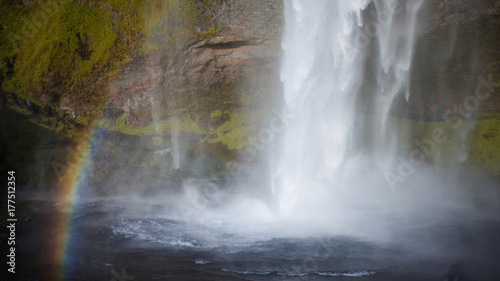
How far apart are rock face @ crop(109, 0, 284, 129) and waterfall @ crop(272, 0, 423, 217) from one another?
1.74 meters

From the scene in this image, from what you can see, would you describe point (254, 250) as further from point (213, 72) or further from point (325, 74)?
point (213, 72)

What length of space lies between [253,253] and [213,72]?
41.0 feet

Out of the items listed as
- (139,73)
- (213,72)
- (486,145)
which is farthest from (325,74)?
(139,73)

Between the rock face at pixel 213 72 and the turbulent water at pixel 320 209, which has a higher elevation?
the rock face at pixel 213 72

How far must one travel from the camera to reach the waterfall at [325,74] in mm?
16578

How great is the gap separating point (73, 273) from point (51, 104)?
1603cm

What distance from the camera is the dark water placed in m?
9.38

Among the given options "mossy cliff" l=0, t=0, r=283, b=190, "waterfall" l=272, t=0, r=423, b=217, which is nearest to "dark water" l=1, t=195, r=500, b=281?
"waterfall" l=272, t=0, r=423, b=217

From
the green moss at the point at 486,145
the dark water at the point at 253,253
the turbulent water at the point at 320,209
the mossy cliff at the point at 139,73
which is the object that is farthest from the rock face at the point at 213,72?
the green moss at the point at 486,145

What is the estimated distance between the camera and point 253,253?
10.7 m

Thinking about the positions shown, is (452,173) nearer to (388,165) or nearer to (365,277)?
(388,165)

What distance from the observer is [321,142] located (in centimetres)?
1756

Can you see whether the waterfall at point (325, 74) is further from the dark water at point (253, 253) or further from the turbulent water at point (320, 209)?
the dark water at point (253, 253)

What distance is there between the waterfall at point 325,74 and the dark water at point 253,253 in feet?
13.5
